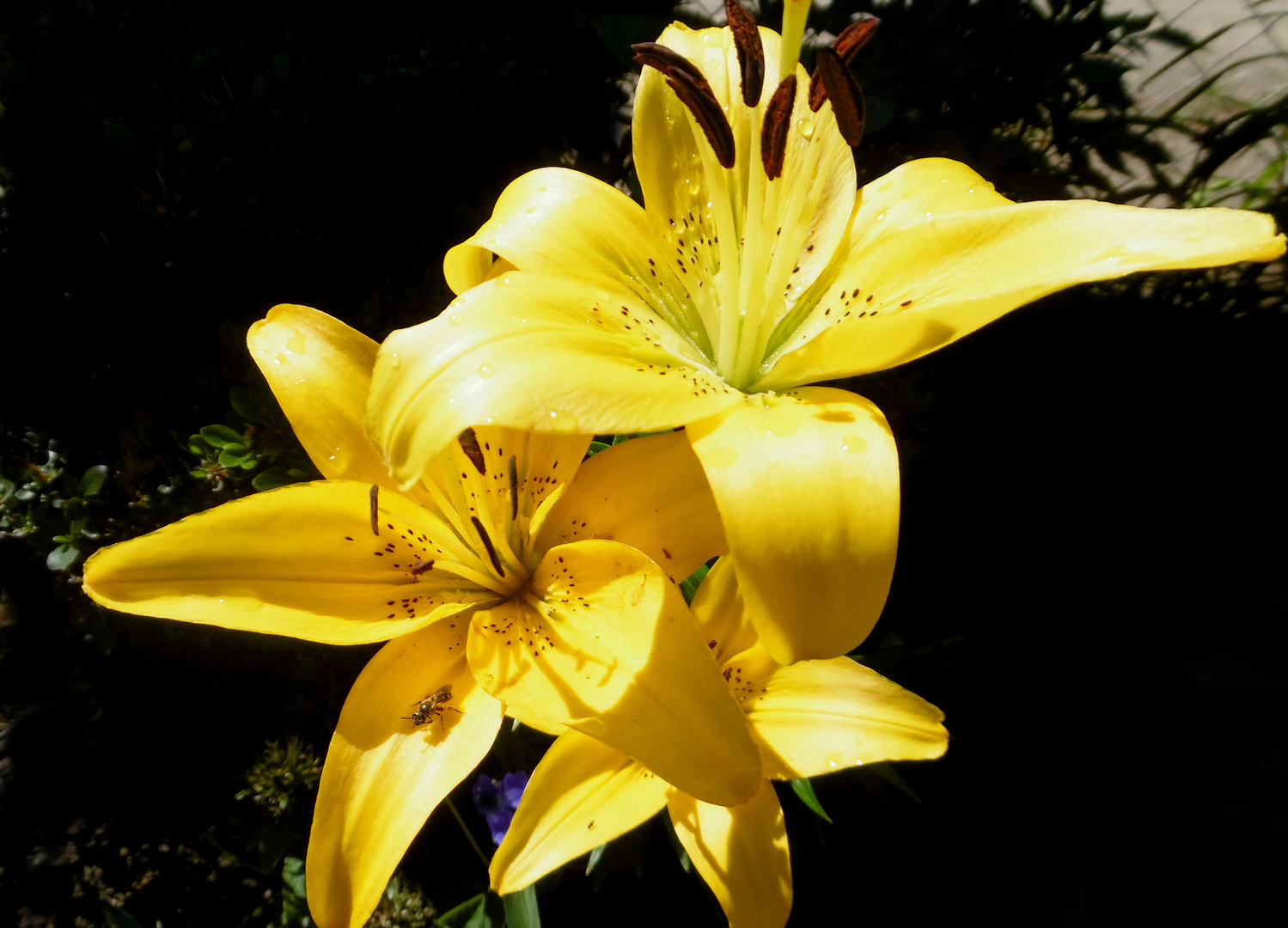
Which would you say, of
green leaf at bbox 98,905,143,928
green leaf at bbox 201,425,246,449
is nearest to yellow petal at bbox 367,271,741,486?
A: green leaf at bbox 201,425,246,449

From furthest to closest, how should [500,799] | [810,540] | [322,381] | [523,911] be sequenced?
[500,799] → [523,911] → [322,381] → [810,540]

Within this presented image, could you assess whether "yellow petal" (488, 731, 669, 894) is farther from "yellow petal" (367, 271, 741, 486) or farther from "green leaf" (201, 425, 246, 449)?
"green leaf" (201, 425, 246, 449)

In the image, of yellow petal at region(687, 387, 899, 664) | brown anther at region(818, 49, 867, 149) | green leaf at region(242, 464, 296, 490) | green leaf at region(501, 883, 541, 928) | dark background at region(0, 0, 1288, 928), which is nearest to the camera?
yellow petal at region(687, 387, 899, 664)

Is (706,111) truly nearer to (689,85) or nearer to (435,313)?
(689,85)

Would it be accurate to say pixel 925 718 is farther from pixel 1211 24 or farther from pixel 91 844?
pixel 1211 24

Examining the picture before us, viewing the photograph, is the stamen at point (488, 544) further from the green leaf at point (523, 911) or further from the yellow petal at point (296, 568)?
the green leaf at point (523, 911)

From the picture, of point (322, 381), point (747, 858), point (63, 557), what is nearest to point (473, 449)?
point (322, 381)
